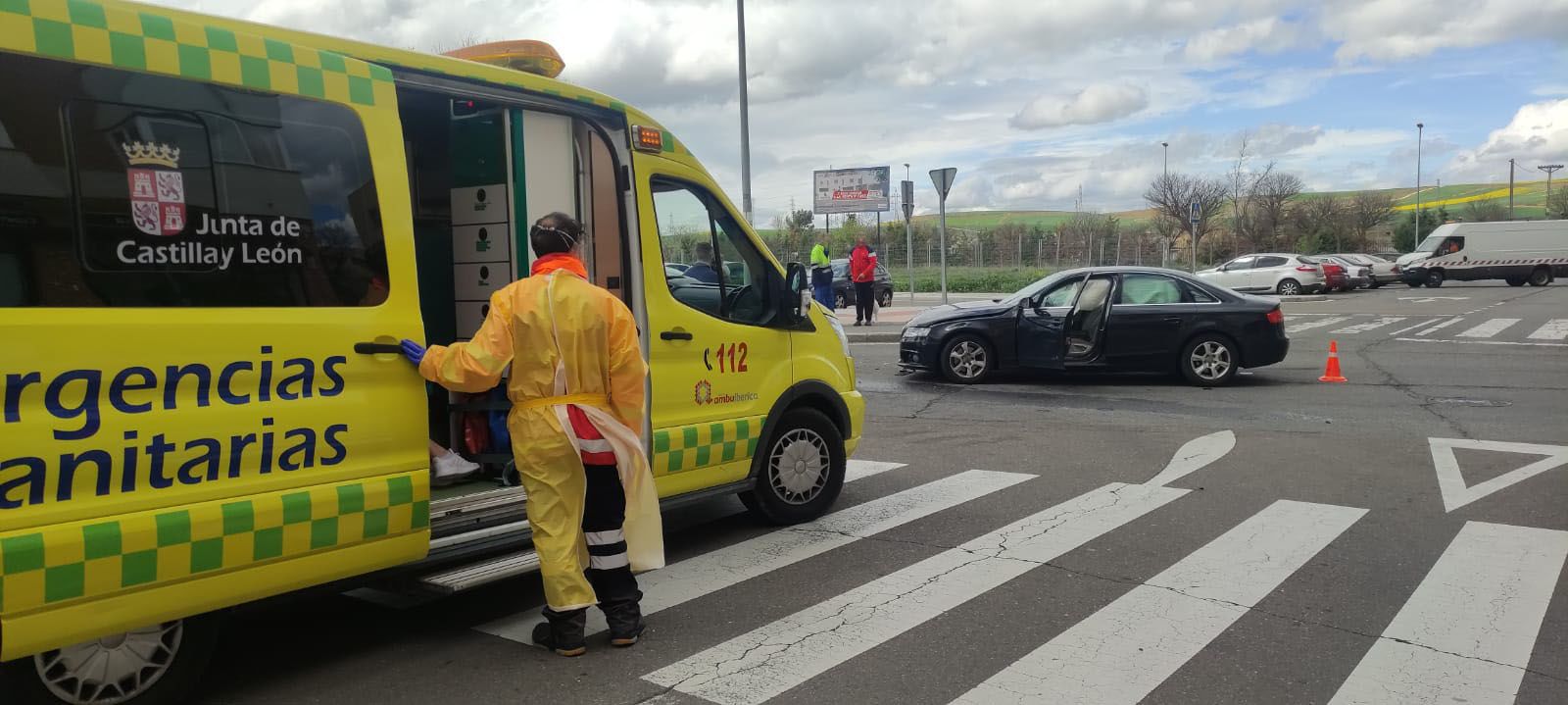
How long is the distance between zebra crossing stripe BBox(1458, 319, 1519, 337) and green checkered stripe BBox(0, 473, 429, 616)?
65.3 feet

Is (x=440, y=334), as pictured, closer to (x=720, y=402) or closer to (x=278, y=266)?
(x=720, y=402)

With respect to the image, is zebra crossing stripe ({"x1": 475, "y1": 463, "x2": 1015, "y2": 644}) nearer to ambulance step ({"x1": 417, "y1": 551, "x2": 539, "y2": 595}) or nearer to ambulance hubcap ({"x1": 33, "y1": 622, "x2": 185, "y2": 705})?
ambulance step ({"x1": 417, "y1": 551, "x2": 539, "y2": 595})

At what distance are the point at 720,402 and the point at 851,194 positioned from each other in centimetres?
4450

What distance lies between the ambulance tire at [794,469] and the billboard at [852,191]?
4220cm

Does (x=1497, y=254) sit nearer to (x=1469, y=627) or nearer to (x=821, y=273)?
(x=821, y=273)

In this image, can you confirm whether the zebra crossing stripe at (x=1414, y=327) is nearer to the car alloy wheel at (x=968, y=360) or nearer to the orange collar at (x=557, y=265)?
the car alloy wheel at (x=968, y=360)

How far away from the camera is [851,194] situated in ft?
162

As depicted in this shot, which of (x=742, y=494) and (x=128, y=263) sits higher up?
(x=128, y=263)

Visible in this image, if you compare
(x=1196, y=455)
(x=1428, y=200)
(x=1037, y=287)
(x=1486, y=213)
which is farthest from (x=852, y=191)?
(x=1428, y=200)

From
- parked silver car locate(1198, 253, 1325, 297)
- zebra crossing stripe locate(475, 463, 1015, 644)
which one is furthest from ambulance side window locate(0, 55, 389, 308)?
parked silver car locate(1198, 253, 1325, 297)

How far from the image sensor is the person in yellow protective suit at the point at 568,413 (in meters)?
4.17

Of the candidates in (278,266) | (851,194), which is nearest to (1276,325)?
(278,266)

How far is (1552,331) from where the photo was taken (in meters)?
19.5

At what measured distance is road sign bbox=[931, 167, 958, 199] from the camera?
1944 cm
